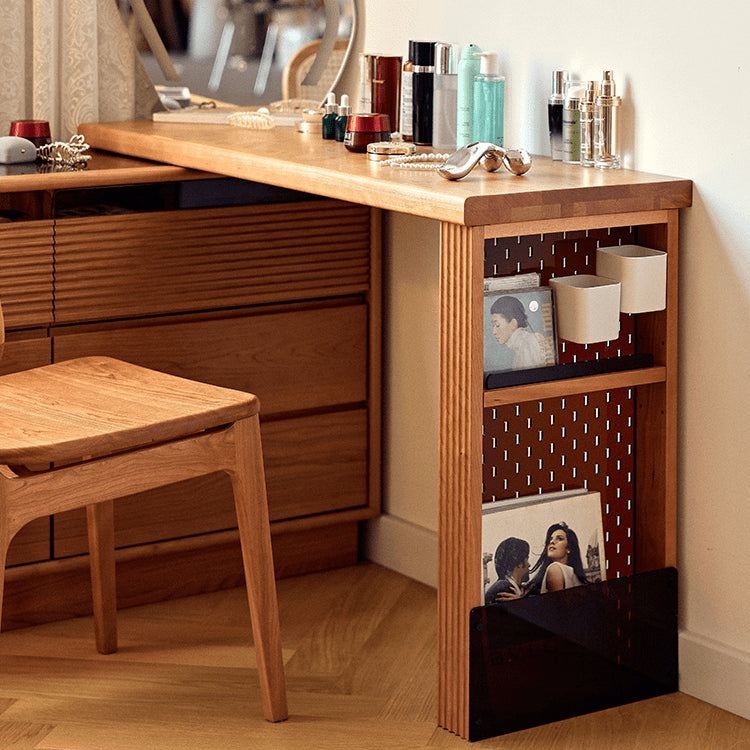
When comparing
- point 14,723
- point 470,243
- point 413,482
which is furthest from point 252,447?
point 413,482

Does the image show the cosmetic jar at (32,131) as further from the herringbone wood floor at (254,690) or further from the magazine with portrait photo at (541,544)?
the magazine with portrait photo at (541,544)

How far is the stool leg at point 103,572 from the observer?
79.7 inches

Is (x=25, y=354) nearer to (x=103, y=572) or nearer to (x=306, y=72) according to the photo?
(x=103, y=572)

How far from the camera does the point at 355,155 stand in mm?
2014

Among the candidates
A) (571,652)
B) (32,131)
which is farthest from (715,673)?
(32,131)

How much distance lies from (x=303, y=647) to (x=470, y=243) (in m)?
0.80

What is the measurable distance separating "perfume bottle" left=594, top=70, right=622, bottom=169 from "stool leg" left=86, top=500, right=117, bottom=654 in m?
0.91

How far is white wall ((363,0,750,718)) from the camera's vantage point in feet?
5.75

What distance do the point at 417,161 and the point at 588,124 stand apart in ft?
0.82

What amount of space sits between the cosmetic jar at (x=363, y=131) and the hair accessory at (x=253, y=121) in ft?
1.10

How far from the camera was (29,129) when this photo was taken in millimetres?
2303

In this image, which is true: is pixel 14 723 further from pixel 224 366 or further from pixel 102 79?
pixel 102 79

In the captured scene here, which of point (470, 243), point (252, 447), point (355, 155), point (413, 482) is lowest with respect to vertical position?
point (413, 482)

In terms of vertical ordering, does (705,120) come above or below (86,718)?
above
